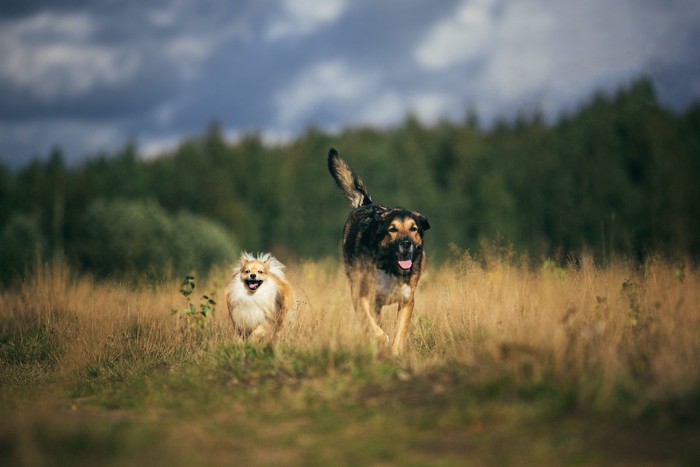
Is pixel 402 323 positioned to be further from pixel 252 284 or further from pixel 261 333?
pixel 252 284

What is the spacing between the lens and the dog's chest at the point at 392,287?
847 centimetres

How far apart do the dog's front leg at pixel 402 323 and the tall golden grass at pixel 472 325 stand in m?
0.19

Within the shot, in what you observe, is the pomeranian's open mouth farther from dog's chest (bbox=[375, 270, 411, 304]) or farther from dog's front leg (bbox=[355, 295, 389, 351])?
dog's chest (bbox=[375, 270, 411, 304])

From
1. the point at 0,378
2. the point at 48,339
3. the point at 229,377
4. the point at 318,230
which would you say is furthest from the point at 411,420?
the point at 318,230

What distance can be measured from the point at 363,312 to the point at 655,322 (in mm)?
3323

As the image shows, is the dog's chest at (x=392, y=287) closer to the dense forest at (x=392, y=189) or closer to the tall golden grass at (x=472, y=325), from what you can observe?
the tall golden grass at (x=472, y=325)

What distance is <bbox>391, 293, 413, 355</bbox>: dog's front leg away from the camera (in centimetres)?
815

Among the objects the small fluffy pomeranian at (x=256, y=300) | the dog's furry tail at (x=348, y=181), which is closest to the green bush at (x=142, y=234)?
the dog's furry tail at (x=348, y=181)

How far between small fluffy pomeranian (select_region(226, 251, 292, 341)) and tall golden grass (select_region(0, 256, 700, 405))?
0.25m

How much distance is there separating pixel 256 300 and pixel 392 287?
1961mm

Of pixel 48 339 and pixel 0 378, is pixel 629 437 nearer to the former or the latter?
pixel 0 378

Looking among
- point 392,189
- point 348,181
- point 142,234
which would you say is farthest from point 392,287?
point 392,189

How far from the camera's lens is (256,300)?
920 centimetres

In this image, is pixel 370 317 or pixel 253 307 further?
pixel 253 307
